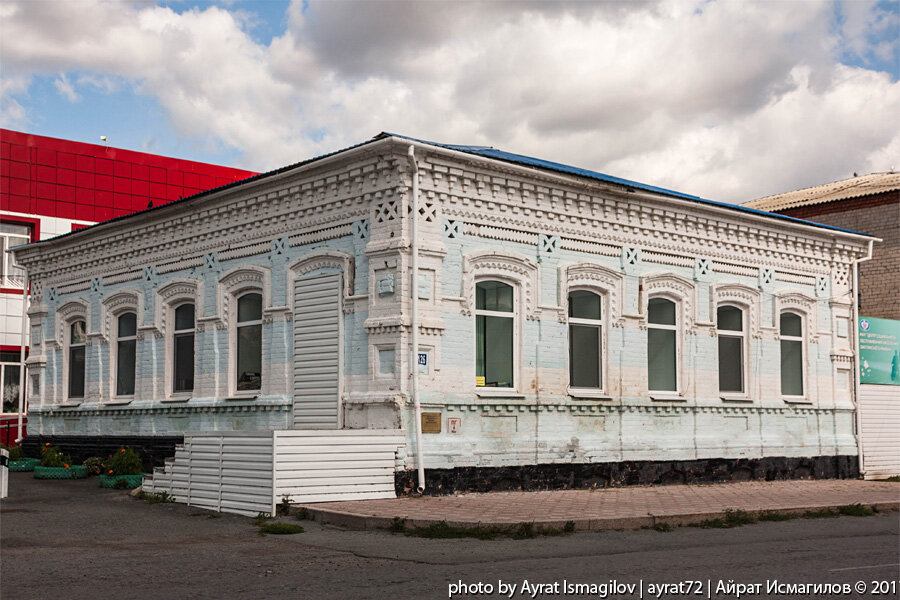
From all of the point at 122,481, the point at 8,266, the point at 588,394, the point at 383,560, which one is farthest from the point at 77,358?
the point at 383,560

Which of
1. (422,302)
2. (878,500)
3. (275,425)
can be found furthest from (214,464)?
(878,500)

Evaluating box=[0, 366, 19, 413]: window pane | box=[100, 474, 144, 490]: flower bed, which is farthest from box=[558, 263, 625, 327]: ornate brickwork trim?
box=[0, 366, 19, 413]: window pane

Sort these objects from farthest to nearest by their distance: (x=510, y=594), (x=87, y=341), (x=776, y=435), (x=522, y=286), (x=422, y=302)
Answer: (x=87, y=341), (x=776, y=435), (x=522, y=286), (x=422, y=302), (x=510, y=594)

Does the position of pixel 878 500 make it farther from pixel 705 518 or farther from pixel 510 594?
pixel 510 594

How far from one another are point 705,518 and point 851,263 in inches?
463

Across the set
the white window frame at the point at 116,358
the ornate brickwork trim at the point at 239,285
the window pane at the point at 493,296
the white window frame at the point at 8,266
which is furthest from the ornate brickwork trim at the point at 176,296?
the white window frame at the point at 8,266

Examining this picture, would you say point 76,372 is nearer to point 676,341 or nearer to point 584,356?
point 584,356

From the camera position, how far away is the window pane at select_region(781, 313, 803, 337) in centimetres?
2138

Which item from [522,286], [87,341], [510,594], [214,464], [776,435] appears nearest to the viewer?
[510,594]

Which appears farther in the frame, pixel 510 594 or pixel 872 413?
pixel 872 413

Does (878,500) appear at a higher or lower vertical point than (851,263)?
lower

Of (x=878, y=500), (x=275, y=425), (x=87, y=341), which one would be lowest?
(x=878, y=500)

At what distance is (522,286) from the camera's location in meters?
16.9

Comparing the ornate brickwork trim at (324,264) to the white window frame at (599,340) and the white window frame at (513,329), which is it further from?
the white window frame at (599,340)
